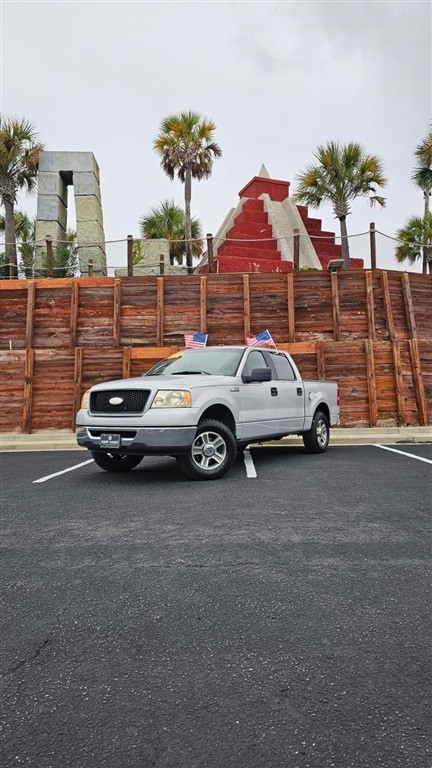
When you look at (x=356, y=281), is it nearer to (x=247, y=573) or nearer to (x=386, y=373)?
(x=386, y=373)

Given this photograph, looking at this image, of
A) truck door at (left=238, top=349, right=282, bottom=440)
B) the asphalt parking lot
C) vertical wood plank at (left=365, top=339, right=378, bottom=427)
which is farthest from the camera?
vertical wood plank at (left=365, top=339, right=378, bottom=427)

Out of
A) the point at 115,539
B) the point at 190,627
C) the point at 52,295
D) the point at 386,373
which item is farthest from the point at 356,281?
the point at 190,627

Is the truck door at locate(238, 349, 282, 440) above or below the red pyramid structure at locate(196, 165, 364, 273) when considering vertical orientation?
below

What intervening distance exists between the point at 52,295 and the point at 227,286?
16.3 ft

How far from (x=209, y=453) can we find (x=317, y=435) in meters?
3.26

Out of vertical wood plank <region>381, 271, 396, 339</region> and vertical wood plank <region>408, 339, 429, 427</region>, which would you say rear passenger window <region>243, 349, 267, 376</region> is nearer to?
vertical wood plank <region>381, 271, 396, 339</region>

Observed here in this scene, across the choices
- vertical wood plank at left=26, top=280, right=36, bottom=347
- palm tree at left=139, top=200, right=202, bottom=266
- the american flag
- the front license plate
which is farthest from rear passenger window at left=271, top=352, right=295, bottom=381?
palm tree at left=139, top=200, right=202, bottom=266

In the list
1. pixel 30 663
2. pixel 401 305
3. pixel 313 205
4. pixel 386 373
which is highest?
pixel 313 205

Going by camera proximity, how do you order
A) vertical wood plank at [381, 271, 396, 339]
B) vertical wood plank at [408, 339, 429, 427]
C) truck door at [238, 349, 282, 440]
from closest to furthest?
1. truck door at [238, 349, 282, 440]
2. vertical wood plank at [408, 339, 429, 427]
3. vertical wood plank at [381, 271, 396, 339]

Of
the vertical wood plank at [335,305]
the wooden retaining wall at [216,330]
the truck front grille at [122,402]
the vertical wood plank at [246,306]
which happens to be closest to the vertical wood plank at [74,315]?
the wooden retaining wall at [216,330]

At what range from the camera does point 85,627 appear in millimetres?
2787

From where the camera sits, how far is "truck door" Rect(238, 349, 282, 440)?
775 cm

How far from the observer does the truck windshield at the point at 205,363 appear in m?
7.97

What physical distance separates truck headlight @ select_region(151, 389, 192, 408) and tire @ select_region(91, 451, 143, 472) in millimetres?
1353
